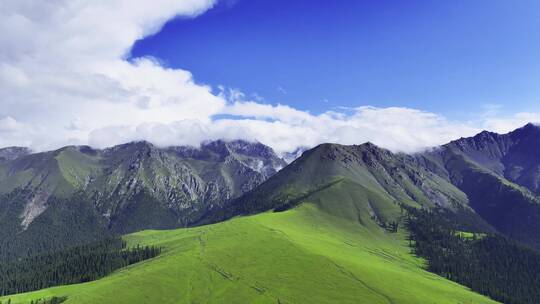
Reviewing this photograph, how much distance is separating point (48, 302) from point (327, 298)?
130 metres

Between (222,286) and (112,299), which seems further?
(222,286)

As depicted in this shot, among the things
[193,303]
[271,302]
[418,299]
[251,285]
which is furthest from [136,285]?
[418,299]

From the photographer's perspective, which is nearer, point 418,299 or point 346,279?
point 418,299

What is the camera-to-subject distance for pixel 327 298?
591 ft

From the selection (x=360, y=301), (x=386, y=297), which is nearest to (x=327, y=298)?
(x=360, y=301)

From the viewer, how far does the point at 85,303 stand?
17600 centimetres

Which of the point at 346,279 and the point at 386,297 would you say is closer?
the point at 386,297

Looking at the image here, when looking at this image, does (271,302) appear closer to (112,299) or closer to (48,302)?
(112,299)

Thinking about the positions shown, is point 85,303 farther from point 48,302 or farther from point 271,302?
point 271,302

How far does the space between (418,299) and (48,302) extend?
561 feet

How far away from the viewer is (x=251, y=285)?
634 feet

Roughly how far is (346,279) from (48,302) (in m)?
141

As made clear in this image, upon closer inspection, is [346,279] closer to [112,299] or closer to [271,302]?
[271,302]

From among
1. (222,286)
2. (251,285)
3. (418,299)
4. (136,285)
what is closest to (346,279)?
(418,299)
